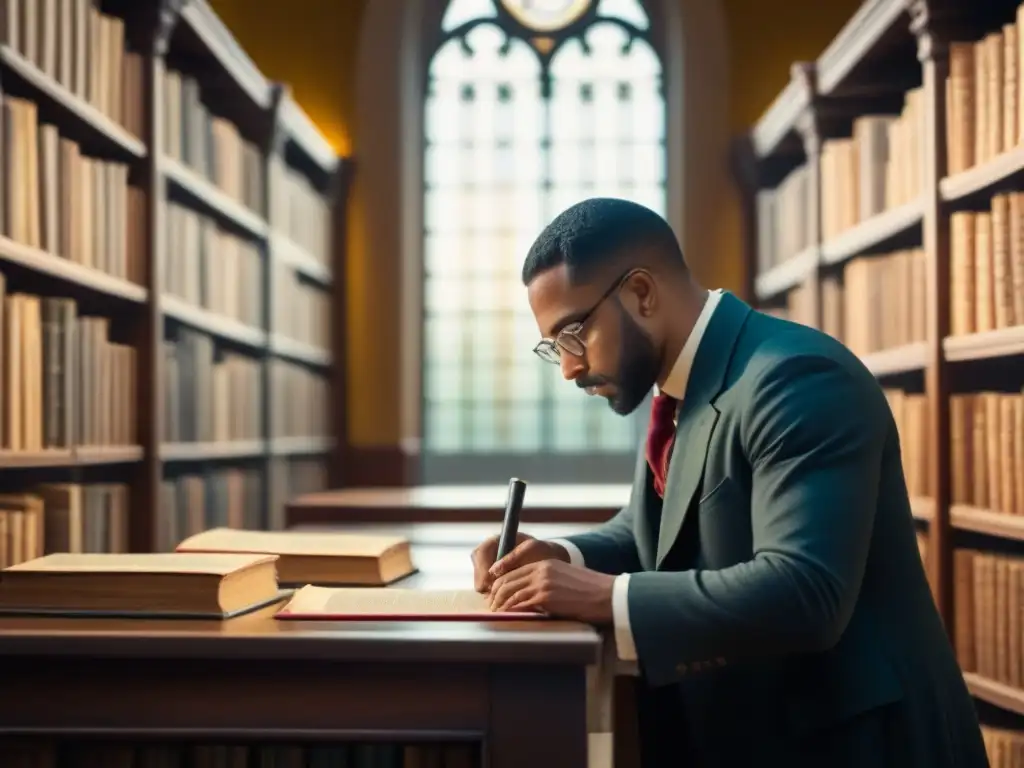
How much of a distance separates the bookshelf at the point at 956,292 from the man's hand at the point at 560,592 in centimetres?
186

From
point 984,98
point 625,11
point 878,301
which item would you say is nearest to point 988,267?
point 984,98

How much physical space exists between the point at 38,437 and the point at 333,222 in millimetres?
3942

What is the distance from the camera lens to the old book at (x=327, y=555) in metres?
2.05

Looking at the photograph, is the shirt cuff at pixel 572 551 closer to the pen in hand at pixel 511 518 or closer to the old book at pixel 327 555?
the pen in hand at pixel 511 518

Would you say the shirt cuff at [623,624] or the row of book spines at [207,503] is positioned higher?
the shirt cuff at [623,624]

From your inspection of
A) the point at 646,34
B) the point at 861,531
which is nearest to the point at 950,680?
the point at 861,531

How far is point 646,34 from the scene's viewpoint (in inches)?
291

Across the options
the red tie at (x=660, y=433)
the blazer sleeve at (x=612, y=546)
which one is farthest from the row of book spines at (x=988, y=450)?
the red tie at (x=660, y=433)

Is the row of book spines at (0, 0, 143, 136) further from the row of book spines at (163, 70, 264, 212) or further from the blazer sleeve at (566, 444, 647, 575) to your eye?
the blazer sleeve at (566, 444, 647, 575)

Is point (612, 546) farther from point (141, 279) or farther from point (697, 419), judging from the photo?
point (141, 279)

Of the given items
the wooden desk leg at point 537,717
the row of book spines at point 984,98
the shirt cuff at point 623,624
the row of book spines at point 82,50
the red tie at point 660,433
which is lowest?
the wooden desk leg at point 537,717

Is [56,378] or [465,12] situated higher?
[465,12]

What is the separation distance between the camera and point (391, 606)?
1639 millimetres

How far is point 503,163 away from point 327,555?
560 centimetres
